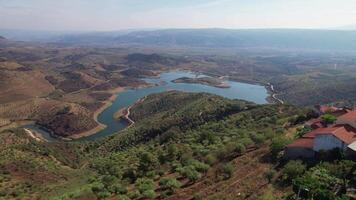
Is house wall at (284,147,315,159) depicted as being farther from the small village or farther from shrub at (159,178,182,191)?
shrub at (159,178,182,191)

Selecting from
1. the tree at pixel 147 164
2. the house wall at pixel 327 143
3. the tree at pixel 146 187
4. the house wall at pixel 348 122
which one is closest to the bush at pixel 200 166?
the tree at pixel 146 187

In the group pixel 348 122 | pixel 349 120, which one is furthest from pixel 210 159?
pixel 349 120

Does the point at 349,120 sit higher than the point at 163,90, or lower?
higher

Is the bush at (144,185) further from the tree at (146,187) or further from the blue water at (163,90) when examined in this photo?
the blue water at (163,90)

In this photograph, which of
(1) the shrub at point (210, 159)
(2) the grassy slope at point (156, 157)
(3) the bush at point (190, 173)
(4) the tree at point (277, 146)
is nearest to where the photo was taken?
(3) the bush at point (190, 173)

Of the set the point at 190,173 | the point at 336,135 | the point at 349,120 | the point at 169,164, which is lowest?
the point at 169,164

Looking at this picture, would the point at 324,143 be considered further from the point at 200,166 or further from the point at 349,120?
the point at 200,166

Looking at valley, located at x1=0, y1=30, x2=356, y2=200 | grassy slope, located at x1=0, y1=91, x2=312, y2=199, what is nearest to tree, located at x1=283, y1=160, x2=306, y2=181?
valley, located at x1=0, y1=30, x2=356, y2=200
